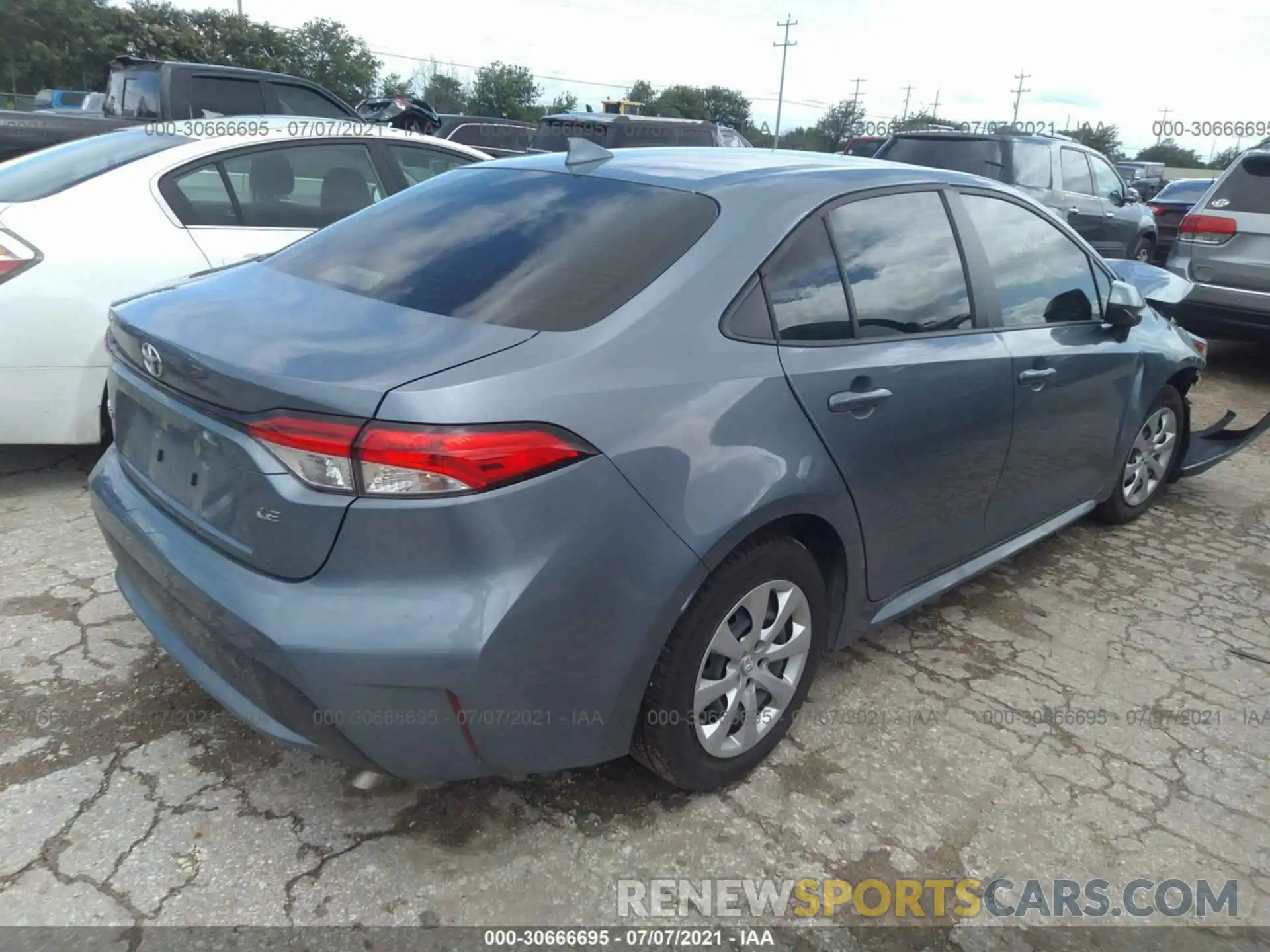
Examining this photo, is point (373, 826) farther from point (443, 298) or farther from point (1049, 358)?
point (1049, 358)

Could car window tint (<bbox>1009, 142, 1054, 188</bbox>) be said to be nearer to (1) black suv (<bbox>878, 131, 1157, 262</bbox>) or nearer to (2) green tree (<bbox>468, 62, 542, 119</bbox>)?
(1) black suv (<bbox>878, 131, 1157, 262</bbox>)

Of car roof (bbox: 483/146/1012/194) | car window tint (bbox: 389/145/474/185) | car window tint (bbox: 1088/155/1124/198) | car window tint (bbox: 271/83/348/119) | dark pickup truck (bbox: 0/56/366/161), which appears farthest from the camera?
car window tint (bbox: 1088/155/1124/198)

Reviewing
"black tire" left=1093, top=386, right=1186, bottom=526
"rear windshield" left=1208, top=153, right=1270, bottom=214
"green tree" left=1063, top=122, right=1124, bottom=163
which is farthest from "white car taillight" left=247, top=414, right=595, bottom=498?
"green tree" left=1063, top=122, right=1124, bottom=163

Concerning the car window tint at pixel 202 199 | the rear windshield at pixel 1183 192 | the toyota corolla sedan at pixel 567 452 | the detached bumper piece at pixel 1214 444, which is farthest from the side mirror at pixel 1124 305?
the rear windshield at pixel 1183 192

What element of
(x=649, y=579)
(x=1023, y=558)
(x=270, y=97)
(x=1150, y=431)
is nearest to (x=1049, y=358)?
(x=1023, y=558)

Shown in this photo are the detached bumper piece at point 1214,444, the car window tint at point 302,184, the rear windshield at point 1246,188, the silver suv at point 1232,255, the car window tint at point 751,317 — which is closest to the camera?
the car window tint at point 751,317

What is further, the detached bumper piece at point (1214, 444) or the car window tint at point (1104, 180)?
the car window tint at point (1104, 180)

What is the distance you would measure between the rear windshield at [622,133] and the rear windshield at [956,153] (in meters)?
4.88

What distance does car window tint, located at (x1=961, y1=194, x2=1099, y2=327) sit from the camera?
3.09m

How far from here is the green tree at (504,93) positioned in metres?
57.0

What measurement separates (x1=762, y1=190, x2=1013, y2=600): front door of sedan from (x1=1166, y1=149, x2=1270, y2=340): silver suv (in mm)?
5361

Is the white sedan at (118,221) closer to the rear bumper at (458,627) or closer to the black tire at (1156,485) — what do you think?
the rear bumper at (458,627)

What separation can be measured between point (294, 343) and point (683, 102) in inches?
2550

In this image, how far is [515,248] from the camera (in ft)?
7.52
